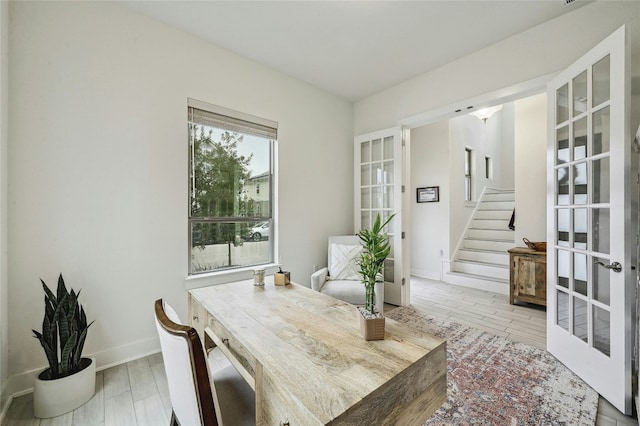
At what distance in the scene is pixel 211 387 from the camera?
0.76m

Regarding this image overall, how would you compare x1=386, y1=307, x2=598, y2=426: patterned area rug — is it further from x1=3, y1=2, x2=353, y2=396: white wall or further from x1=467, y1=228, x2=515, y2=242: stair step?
x1=467, y1=228, x2=515, y2=242: stair step

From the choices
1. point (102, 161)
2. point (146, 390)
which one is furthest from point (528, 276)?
point (102, 161)

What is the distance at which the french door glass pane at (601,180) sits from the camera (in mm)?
1869

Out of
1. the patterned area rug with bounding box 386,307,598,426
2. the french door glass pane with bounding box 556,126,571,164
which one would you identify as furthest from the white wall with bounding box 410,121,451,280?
the french door glass pane with bounding box 556,126,571,164

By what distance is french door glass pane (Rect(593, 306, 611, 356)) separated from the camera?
1.78 m

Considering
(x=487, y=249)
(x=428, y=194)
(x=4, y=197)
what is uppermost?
(x=428, y=194)

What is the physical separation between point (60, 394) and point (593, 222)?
3774 mm

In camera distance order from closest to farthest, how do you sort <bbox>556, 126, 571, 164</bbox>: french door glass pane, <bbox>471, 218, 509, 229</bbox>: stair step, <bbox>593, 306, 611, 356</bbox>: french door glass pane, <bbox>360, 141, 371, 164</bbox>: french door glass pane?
<bbox>593, 306, 611, 356</bbox>: french door glass pane, <bbox>556, 126, 571, 164</bbox>: french door glass pane, <bbox>360, 141, 371, 164</bbox>: french door glass pane, <bbox>471, 218, 509, 229</bbox>: stair step

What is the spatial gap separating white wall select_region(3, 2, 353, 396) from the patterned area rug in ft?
7.63

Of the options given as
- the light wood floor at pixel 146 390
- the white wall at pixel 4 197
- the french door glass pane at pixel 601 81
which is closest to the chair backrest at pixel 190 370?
the light wood floor at pixel 146 390

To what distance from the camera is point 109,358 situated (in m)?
2.14

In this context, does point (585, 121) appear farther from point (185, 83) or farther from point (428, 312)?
point (185, 83)

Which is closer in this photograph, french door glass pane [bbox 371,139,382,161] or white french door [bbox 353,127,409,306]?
white french door [bbox 353,127,409,306]

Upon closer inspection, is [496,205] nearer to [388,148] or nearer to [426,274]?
[426,274]
